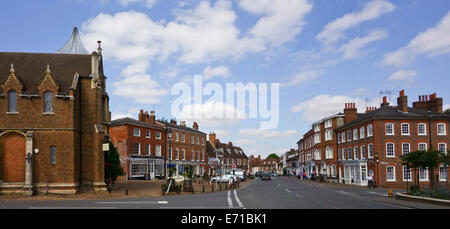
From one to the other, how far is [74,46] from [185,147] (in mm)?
35576

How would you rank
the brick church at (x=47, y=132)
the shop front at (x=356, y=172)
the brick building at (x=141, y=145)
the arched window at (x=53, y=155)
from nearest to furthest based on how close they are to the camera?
1. the brick church at (x=47, y=132)
2. the arched window at (x=53, y=155)
3. the shop front at (x=356, y=172)
4. the brick building at (x=141, y=145)

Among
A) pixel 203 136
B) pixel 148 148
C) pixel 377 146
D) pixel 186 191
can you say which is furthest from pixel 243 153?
pixel 186 191

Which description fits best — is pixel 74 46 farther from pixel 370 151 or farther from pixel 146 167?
pixel 370 151

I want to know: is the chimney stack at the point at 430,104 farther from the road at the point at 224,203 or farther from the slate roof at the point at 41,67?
the slate roof at the point at 41,67

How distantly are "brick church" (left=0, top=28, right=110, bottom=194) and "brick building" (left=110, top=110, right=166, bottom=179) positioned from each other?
915 inches

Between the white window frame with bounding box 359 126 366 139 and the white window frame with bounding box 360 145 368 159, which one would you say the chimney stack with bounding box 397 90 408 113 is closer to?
the white window frame with bounding box 359 126 366 139

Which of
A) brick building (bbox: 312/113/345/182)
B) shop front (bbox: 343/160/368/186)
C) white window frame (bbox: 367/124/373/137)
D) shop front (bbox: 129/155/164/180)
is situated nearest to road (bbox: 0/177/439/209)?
white window frame (bbox: 367/124/373/137)

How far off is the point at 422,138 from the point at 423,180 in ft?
16.5

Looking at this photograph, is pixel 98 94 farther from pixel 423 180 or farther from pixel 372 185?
pixel 423 180

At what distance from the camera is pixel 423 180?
4719cm

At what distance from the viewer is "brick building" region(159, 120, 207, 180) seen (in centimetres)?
6862

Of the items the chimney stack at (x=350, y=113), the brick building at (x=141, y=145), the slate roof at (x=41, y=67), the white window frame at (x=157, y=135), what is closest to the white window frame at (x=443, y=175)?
the chimney stack at (x=350, y=113)

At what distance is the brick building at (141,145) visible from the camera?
56.1 m

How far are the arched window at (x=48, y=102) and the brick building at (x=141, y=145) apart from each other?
2532 centimetres
